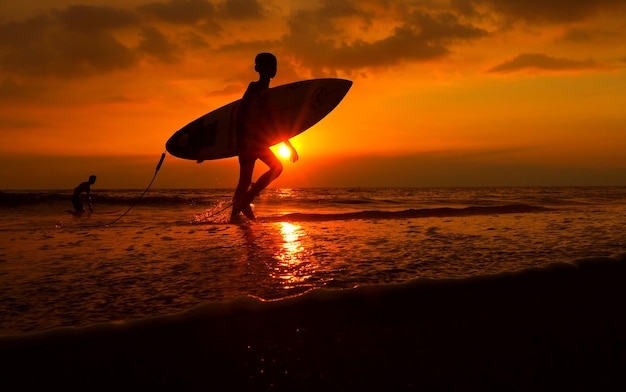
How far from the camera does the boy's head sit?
25.6 feet

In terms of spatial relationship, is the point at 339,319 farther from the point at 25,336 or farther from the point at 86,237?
the point at 86,237

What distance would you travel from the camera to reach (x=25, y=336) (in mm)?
2070

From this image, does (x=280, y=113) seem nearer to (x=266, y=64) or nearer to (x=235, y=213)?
(x=266, y=64)

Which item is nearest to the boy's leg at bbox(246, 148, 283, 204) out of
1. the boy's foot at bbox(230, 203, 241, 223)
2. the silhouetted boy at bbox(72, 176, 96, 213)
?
the boy's foot at bbox(230, 203, 241, 223)

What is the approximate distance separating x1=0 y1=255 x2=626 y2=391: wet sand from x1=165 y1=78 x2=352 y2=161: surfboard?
18.9ft

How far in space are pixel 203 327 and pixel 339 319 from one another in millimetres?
666

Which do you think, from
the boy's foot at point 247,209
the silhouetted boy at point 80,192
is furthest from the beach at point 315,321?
the silhouetted boy at point 80,192

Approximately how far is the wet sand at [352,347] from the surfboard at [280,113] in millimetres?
5768

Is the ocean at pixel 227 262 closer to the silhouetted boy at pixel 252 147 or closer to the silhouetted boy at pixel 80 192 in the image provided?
the silhouetted boy at pixel 252 147

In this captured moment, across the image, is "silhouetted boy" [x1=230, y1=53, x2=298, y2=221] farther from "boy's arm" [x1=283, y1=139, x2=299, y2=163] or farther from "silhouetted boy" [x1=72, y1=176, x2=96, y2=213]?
"silhouetted boy" [x1=72, y1=176, x2=96, y2=213]

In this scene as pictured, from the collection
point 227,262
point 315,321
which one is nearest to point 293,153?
point 227,262

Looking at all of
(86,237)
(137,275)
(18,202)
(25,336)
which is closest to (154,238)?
(86,237)

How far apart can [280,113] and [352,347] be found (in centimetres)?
674

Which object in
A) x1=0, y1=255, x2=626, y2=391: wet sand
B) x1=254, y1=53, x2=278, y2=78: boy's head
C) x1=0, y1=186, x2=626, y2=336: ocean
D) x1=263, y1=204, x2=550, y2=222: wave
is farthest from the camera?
x1=263, y1=204, x2=550, y2=222: wave
